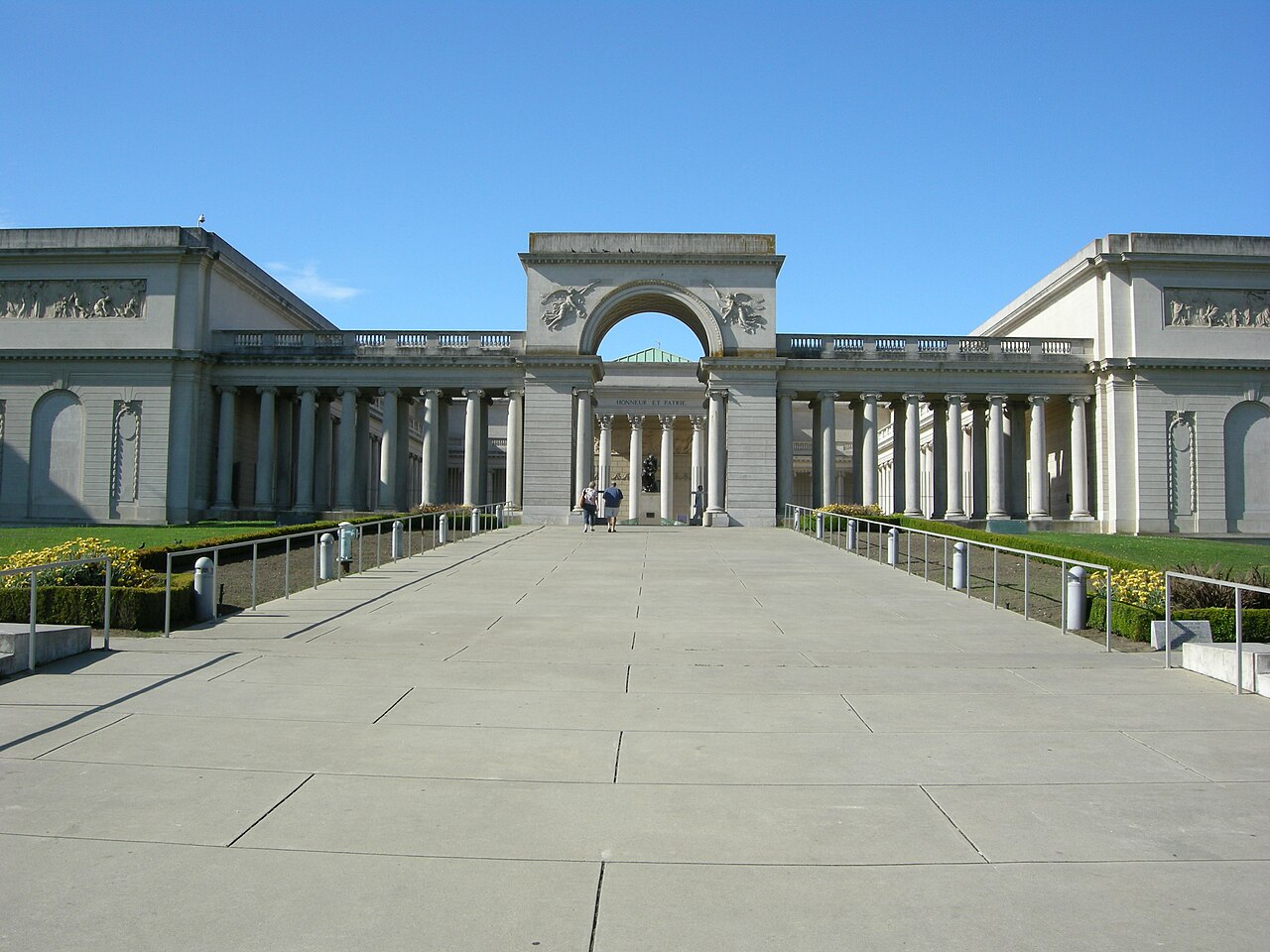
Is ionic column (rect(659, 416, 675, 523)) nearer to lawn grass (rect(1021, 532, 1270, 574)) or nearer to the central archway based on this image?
the central archway

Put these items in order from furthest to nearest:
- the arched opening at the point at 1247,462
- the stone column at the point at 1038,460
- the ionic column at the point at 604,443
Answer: the ionic column at the point at 604,443, the stone column at the point at 1038,460, the arched opening at the point at 1247,462

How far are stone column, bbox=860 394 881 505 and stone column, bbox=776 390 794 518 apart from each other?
3.80m

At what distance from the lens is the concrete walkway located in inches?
205

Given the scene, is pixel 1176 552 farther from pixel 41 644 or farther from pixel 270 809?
pixel 270 809

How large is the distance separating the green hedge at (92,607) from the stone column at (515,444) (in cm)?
3639

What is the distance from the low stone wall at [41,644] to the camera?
36.9 feet

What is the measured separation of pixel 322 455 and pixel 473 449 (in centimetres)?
981

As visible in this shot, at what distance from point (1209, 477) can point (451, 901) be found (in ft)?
170

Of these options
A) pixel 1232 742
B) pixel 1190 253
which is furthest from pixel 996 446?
pixel 1232 742

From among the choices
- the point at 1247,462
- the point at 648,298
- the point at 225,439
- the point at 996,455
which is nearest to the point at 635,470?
the point at 648,298

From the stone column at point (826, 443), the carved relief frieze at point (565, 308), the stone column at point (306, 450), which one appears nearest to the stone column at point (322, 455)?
the stone column at point (306, 450)

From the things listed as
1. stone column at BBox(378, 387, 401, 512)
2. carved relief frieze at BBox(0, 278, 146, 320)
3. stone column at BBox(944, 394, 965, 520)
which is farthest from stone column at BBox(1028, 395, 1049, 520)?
carved relief frieze at BBox(0, 278, 146, 320)

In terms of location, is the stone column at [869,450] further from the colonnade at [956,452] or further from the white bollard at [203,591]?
the white bollard at [203,591]

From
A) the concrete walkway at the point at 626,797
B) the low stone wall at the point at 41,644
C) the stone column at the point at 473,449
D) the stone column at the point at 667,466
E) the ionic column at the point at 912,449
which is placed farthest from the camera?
the stone column at the point at 667,466
